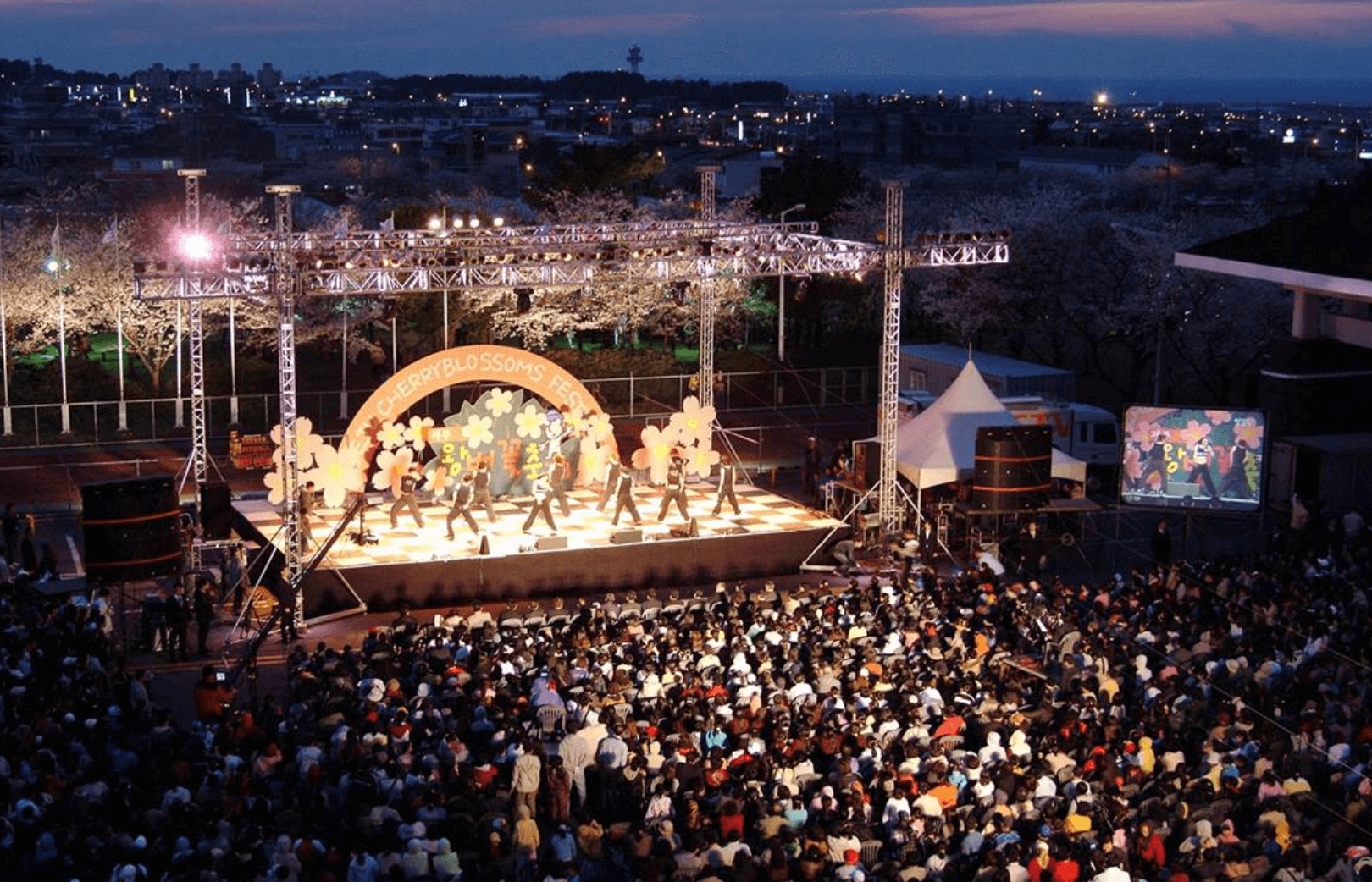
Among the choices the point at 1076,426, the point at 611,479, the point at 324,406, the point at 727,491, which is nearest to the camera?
the point at 611,479

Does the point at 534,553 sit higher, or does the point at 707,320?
the point at 707,320

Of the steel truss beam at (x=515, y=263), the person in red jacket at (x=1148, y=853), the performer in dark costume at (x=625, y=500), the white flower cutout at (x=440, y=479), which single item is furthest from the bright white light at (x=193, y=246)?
the person in red jacket at (x=1148, y=853)

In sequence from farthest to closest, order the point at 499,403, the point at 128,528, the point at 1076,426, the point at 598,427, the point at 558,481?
the point at 1076,426, the point at 598,427, the point at 499,403, the point at 558,481, the point at 128,528

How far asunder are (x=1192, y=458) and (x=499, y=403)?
11049 mm

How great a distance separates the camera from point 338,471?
2755cm

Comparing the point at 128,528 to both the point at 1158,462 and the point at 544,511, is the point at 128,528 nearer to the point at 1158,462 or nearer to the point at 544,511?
the point at 544,511

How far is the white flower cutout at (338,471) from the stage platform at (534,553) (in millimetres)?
588

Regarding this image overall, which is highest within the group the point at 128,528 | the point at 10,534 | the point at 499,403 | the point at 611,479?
the point at 499,403

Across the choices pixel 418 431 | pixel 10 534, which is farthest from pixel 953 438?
pixel 10 534

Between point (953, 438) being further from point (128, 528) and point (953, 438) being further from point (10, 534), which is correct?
point (10, 534)

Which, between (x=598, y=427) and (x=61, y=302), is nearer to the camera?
(x=598, y=427)

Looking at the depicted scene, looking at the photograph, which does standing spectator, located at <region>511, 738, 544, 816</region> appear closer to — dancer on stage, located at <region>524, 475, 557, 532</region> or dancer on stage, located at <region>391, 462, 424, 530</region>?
dancer on stage, located at <region>524, 475, 557, 532</region>

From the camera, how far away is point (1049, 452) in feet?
89.1

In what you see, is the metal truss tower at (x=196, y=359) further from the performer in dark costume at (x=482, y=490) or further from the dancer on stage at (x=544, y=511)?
the dancer on stage at (x=544, y=511)
